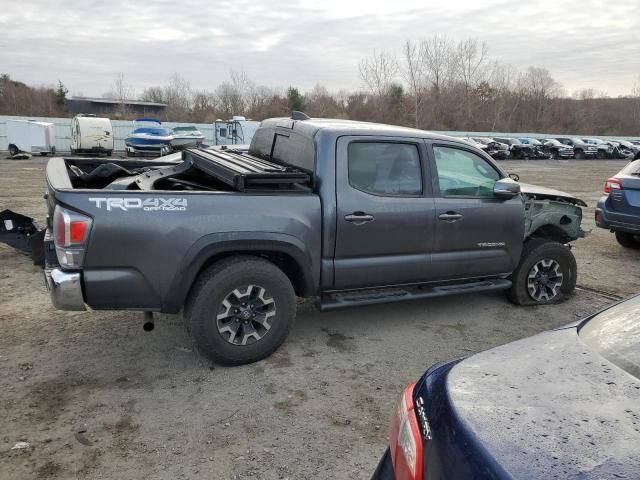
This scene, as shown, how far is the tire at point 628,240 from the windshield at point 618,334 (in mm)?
7166

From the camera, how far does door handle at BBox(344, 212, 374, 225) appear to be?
167 inches

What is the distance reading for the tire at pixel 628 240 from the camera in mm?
8672

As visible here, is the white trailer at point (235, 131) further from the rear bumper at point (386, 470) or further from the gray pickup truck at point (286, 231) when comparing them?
the rear bumper at point (386, 470)

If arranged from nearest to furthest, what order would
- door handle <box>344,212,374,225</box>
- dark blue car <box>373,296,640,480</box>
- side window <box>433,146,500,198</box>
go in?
dark blue car <box>373,296,640,480</box> → door handle <box>344,212,374,225</box> → side window <box>433,146,500,198</box>

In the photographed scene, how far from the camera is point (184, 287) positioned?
3793mm

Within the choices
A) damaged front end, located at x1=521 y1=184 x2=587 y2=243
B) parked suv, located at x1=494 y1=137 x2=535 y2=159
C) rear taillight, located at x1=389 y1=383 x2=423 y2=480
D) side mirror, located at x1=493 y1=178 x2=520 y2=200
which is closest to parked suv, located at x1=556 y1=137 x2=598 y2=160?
parked suv, located at x1=494 y1=137 x2=535 y2=159

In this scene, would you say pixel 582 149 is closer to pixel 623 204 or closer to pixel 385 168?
pixel 623 204

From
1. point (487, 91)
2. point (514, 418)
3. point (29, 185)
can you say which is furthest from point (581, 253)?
point (487, 91)

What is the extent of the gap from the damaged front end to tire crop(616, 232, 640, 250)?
3377 millimetres

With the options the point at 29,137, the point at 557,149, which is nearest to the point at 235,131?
the point at 29,137

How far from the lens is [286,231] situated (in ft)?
13.1

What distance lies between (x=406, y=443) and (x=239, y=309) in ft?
7.78

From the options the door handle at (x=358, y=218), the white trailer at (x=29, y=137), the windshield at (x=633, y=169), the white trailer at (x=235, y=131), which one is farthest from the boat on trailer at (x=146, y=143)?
the door handle at (x=358, y=218)

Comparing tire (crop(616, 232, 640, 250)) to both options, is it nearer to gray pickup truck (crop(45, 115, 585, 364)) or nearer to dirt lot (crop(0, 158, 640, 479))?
dirt lot (crop(0, 158, 640, 479))
